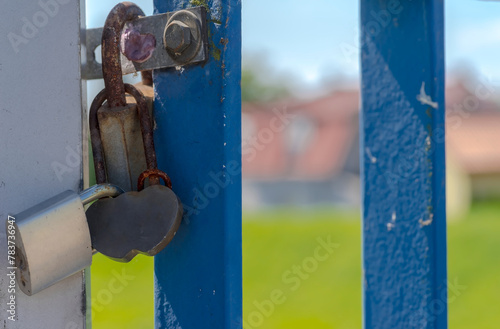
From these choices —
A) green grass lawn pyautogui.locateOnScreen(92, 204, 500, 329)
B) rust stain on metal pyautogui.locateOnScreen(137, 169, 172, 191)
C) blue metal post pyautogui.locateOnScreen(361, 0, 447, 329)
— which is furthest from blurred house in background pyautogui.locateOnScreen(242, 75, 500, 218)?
Answer: rust stain on metal pyautogui.locateOnScreen(137, 169, 172, 191)

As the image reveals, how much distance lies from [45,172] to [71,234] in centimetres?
8

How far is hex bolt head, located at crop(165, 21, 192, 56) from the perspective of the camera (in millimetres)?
621

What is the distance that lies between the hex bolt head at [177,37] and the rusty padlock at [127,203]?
0.22ft

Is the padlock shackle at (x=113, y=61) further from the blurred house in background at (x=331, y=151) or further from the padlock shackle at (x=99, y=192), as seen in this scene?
the blurred house in background at (x=331, y=151)

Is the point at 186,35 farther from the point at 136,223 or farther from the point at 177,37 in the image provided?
the point at 136,223

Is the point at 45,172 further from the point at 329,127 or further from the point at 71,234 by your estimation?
the point at 329,127

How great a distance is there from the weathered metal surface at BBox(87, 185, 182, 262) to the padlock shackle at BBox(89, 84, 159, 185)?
0.10ft

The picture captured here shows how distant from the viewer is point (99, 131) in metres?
0.66

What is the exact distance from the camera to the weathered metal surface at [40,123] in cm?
59

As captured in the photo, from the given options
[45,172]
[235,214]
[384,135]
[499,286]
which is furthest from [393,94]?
[499,286]

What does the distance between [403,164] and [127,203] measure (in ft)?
1.84

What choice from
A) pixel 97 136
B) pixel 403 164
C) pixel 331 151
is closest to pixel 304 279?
pixel 403 164

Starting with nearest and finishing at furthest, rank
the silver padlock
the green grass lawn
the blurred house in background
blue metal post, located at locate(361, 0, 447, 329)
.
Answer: the silver padlock → blue metal post, located at locate(361, 0, 447, 329) → the green grass lawn → the blurred house in background

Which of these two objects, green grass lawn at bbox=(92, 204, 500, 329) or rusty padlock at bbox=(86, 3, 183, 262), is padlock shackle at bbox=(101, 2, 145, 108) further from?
green grass lawn at bbox=(92, 204, 500, 329)
